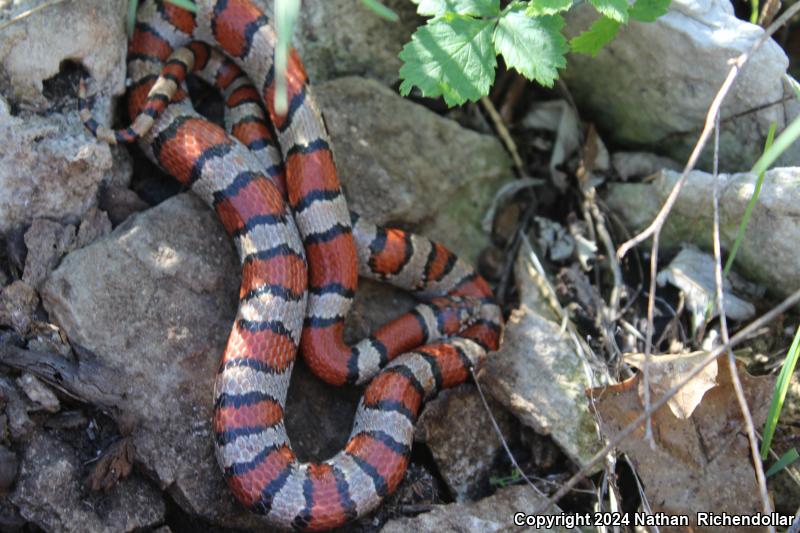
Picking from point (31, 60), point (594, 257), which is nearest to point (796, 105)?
point (594, 257)

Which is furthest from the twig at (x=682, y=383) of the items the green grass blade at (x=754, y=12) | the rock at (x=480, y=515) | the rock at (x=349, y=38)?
the rock at (x=349, y=38)

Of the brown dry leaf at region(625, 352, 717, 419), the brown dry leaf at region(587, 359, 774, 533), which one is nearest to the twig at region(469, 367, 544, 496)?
the brown dry leaf at region(587, 359, 774, 533)

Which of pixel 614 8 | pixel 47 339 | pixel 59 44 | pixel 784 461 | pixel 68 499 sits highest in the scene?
pixel 59 44

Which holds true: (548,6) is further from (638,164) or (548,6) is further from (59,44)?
(59,44)

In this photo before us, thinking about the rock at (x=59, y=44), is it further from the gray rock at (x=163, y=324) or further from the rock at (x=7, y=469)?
the rock at (x=7, y=469)

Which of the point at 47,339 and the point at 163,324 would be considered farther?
the point at 163,324

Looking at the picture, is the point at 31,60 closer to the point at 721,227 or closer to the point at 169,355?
the point at 169,355

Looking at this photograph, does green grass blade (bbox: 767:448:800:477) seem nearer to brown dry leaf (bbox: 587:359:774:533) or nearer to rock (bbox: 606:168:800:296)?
brown dry leaf (bbox: 587:359:774:533)

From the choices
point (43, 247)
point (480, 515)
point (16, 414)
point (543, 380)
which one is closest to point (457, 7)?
point (543, 380)
